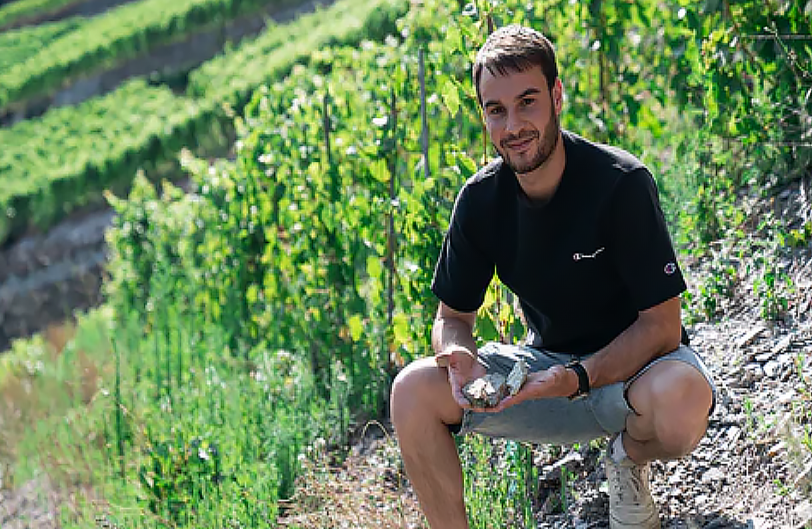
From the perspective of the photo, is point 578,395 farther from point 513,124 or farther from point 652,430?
point 513,124

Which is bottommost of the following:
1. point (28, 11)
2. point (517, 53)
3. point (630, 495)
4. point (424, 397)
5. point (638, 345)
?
point (28, 11)

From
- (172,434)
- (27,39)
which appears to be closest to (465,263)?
(172,434)

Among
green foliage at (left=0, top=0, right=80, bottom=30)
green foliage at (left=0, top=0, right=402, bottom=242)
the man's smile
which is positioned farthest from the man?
green foliage at (left=0, top=0, right=80, bottom=30)

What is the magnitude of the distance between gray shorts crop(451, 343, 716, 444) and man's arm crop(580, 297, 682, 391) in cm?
5

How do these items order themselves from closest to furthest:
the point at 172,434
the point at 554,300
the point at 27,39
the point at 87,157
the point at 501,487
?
1. the point at 554,300
2. the point at 501,487
3. the point at 172,434
4. the point at 87,157
5. the point at 27,39

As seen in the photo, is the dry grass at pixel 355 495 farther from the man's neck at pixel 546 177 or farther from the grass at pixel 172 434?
the man's neck at pixel 546 177

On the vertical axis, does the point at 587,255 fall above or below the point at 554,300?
above

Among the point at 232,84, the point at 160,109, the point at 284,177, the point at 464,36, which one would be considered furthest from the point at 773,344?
the point at 160,109

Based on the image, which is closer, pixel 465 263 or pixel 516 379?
pixel 516 379

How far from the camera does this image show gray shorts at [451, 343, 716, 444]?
2.74m

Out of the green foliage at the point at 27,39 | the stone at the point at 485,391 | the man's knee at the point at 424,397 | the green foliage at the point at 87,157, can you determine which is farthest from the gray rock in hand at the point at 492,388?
the green foliage at the point at 27,39

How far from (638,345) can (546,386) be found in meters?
0.26

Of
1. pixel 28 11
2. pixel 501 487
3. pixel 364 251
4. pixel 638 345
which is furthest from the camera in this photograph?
pixel 28 11

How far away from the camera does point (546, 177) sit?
2.82m
